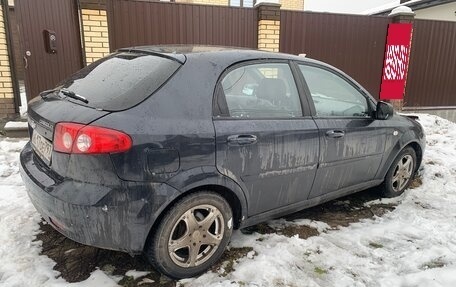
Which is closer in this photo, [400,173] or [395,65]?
[400,173]

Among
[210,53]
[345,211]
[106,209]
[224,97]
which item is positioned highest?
[210,53]

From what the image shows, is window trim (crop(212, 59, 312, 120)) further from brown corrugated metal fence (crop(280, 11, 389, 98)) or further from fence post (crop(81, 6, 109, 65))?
brown corrugated metal fence (crop(280, 11, 389, 98))

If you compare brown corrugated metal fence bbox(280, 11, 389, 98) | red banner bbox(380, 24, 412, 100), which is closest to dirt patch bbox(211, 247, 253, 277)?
brown corrugated metal fence bbox(280, 11, 389, 98)

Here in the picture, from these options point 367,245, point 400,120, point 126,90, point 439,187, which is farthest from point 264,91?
point 439,187

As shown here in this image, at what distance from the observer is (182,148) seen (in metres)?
2.29

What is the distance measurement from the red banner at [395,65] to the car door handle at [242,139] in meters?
7.98

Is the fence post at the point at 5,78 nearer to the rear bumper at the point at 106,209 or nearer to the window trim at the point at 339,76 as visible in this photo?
the rear bumper at the point at 106,209

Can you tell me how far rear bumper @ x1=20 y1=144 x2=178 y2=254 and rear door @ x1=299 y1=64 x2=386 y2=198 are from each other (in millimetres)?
1482

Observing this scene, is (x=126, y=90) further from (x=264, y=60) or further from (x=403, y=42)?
(x=403, y=42)

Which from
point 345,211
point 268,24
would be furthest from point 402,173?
point 268,24

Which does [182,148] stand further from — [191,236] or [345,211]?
[345,211]

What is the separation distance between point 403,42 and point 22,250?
9.53 meters

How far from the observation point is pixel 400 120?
390 centimetres

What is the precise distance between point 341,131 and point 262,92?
83 centimetres
